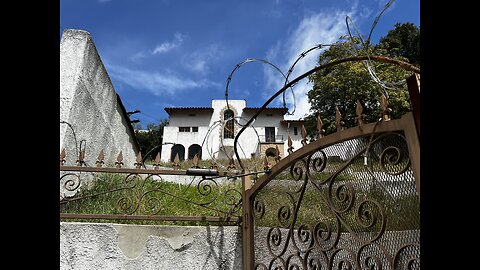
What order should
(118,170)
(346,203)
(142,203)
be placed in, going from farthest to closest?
(142,203) < (118,170) < (346,203)

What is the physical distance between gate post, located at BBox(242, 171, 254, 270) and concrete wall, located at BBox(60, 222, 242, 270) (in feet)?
0.48

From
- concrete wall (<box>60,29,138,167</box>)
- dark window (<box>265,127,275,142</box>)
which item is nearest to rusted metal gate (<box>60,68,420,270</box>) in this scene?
concrete wall (<box>60,29,138,167</box>)

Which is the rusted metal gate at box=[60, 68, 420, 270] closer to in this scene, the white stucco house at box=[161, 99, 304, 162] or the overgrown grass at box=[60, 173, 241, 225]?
the overgrown grass at box=[60, 173, 241, 225]

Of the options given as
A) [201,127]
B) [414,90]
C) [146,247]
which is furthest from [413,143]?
[201,127]

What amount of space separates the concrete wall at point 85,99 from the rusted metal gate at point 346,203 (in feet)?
8.40

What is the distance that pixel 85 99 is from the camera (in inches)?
177

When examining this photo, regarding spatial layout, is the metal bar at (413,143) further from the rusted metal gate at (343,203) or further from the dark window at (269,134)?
the dark window at (269,134)

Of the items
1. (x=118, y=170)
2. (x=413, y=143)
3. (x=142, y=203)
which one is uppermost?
(x=413, y=143)

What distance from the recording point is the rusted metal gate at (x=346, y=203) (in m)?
1.26

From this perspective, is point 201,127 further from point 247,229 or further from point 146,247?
point 247,229

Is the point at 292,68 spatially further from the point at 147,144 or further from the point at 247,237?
the point at 147,144

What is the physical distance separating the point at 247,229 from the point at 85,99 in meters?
3.04
